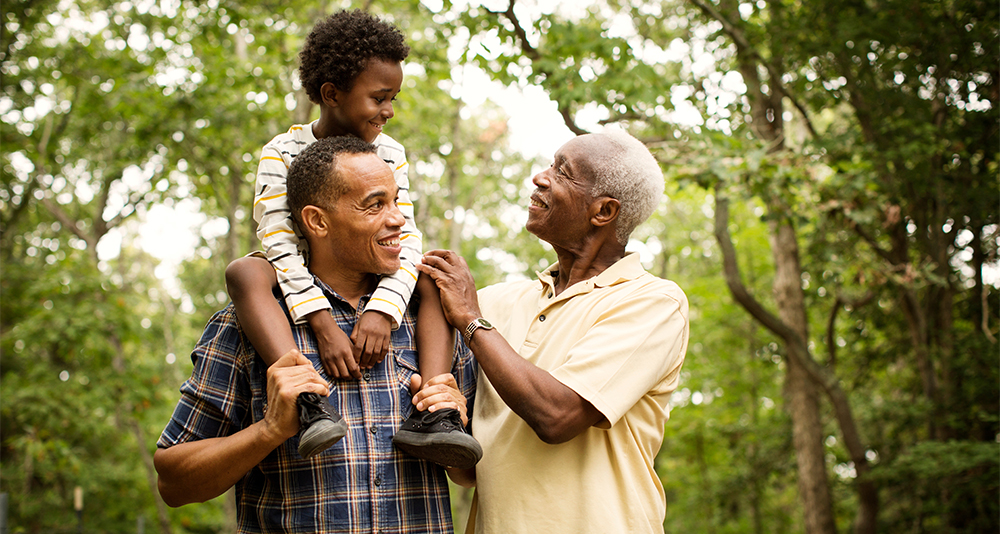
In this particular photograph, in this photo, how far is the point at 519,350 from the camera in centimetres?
229

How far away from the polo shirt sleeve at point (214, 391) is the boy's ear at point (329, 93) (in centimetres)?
73

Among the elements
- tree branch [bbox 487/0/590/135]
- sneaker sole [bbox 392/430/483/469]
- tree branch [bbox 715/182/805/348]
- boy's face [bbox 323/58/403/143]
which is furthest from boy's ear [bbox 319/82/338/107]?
tree branch [bbox 715/182/805/348]

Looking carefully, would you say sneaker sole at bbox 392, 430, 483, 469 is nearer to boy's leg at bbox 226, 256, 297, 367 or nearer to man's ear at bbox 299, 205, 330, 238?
boy's leg at bbox 226, 256, 297, 367

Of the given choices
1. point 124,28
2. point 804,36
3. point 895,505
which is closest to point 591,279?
point 804,36

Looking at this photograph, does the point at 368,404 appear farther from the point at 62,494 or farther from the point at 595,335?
the point at 62,494

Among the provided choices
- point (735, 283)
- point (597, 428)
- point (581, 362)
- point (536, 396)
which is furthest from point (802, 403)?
point (536, 396)

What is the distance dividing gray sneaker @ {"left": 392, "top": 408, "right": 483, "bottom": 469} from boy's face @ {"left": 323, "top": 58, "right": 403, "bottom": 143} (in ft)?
2.96

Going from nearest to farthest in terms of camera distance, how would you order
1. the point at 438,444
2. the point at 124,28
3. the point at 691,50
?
1. the point at 438,444
2. the point at 691,50
3. the point at 124,28

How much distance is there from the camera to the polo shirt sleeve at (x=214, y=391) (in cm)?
176

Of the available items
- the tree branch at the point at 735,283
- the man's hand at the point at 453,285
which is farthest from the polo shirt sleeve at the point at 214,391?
the tree branch at the point at 735,283

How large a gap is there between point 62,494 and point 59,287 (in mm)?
5227

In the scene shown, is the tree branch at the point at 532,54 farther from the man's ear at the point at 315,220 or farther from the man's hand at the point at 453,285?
the man's ear at the point at 315,220

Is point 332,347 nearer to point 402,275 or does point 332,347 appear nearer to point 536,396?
point 402,275

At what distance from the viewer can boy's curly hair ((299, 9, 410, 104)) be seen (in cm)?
214
